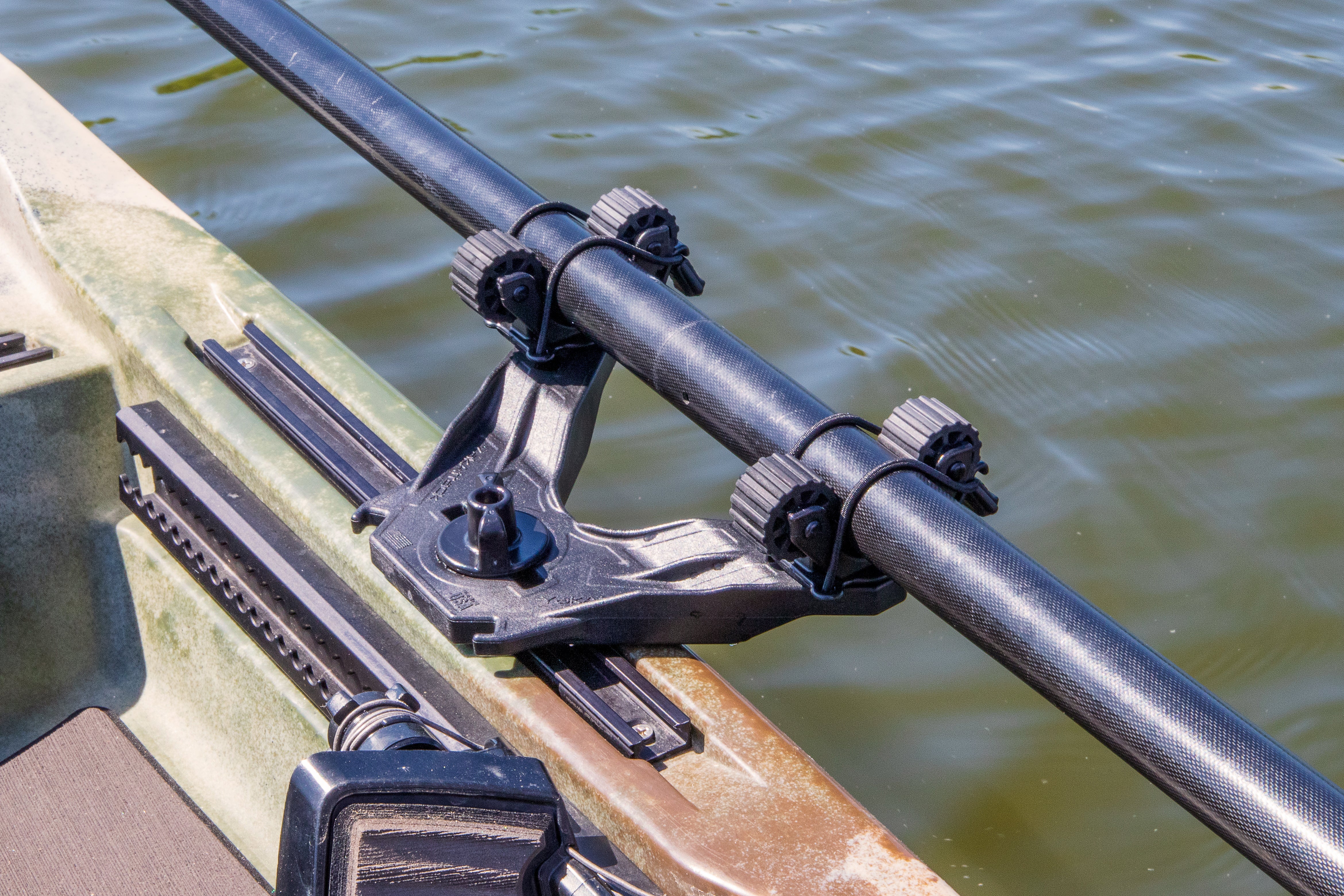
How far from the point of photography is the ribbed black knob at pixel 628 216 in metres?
1.61

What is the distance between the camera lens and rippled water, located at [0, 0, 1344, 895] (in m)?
2.32

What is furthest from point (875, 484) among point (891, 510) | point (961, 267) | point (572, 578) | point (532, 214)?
point (961, 267)

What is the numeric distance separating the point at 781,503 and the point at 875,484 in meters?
0.09

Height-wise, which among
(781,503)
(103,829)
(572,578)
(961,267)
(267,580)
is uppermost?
(781,503)

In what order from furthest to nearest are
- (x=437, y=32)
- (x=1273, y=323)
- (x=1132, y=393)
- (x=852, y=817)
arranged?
1. (x=437, y=32)
2. (x=1273, y=323)
3. (x=1132, y=393)
4. (x=852, y=817)

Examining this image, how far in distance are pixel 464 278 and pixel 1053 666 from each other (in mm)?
790

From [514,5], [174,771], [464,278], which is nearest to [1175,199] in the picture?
[514,5]

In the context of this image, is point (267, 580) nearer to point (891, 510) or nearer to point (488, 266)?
point (488, 266)

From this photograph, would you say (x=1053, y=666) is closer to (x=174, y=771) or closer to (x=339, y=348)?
(x=339, y=348)

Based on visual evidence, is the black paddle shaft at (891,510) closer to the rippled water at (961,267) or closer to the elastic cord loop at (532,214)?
the elastic cord loop at (532,214)

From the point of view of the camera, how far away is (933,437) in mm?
1303

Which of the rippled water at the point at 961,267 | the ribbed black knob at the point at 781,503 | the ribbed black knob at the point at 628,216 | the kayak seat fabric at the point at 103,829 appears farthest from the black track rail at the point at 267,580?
the rippled water at the point at 961,267

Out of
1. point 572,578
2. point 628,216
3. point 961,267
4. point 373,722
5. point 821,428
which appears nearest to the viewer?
point 373,722

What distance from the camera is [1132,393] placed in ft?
9.66
